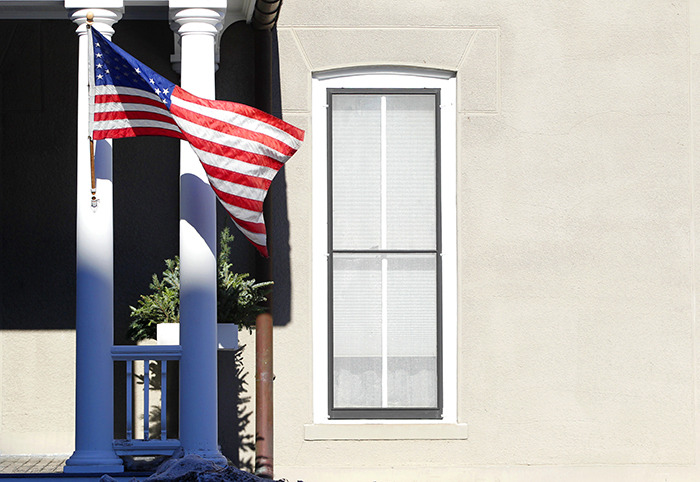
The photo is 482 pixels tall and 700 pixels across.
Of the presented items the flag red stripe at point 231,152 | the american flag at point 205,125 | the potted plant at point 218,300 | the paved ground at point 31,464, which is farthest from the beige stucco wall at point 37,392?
the flag red stripe at point 231,152

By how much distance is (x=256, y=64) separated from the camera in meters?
9.55

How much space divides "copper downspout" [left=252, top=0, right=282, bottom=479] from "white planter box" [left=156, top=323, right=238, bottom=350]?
2.23 feet

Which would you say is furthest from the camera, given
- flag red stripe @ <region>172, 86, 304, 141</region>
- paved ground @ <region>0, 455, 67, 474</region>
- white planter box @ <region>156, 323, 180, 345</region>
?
white planter box @ <region>156, 323, 180, 345</region>

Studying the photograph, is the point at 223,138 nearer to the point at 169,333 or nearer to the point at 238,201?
the point at 238,201

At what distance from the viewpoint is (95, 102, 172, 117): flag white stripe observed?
25.0 ft

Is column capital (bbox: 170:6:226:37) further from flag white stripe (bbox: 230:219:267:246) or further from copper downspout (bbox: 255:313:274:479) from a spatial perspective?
copper downspout (bbox: 255:313:274:479)

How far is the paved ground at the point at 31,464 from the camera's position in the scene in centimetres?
857

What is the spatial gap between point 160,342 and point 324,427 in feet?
5.39

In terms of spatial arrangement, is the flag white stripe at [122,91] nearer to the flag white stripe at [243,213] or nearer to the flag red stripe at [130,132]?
the flag red stripe at [130,132]

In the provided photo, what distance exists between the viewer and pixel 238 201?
7.62 m

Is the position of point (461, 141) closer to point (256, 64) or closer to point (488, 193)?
point (488, 193)

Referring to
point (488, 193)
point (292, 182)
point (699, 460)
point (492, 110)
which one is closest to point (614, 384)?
point (699, 460)

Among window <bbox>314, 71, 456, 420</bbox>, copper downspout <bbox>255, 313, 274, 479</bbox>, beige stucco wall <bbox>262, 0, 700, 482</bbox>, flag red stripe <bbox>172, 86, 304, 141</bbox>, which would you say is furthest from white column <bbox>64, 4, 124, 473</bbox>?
window <bbox>314, 71, 456, 420</bbox>

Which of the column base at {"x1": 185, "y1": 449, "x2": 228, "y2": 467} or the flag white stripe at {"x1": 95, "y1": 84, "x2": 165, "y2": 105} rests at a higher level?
the flag white stripe at {"x1": 95, "y1": 84, "x2": 165, "y2": 105}
